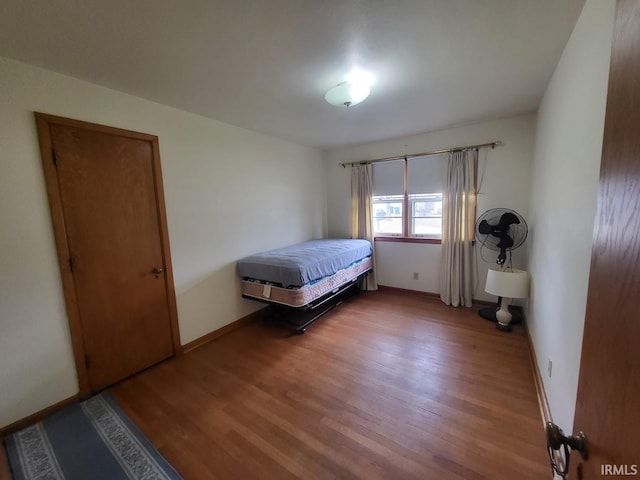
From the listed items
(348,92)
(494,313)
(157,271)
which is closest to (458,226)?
(494,313)

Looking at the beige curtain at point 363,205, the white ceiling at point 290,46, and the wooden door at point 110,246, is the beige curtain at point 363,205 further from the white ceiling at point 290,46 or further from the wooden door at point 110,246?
the wooden door at point 110,246

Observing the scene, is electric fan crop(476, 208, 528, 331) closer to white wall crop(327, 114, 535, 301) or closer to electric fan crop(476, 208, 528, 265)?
electric fan crop(476, 208, 528, 265)

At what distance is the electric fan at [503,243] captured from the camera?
2.70 meters

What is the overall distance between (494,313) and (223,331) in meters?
3.25

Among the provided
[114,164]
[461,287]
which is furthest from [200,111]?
Answer: [461,287]

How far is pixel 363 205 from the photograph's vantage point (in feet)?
13.7

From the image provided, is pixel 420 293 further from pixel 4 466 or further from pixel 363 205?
pixel 4 466

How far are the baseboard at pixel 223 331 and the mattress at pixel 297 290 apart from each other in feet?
1.17

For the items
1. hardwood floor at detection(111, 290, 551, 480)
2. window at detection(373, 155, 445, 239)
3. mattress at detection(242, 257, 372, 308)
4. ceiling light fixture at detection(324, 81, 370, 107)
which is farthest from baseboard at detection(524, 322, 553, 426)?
ceiling light fixture at detection(324, 81, 370, 107)

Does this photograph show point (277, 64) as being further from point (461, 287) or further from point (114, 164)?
point (461, 287)

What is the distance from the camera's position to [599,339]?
0.58m

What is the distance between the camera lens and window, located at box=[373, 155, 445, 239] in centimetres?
369

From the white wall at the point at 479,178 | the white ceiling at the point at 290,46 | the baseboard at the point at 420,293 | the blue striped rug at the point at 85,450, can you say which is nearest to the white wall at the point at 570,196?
the white ceiling at the point at 290,46

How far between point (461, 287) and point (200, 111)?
149 inches
